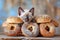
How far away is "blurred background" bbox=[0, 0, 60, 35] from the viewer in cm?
106

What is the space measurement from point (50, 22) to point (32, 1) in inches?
13.9

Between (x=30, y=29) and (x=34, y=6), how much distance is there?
13.4 inches

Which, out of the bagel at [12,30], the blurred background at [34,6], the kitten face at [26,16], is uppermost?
the blurred background at [34,6]

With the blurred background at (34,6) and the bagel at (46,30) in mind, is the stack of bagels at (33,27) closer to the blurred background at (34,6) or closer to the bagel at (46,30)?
the bagel at (46,30)

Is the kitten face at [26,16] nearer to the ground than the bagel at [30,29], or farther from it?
farther from it

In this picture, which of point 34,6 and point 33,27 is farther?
point 34,6

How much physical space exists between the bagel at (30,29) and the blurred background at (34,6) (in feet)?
1.01

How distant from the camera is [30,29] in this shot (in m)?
0.77

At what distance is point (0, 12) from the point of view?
3.64 feet

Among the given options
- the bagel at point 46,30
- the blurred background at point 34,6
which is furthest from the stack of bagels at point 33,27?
the blurred background at point 34,6

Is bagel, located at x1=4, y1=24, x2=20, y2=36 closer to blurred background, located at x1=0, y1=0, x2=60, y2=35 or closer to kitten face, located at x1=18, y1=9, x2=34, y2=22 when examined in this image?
kitten face, located at x1=18, y1=9, x2=34, y2=22

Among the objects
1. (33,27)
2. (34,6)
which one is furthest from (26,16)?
(34,6)

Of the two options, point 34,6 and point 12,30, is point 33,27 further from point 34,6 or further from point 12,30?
point 34,6

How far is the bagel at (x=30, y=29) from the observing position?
0.75m
